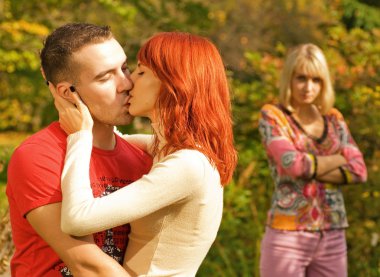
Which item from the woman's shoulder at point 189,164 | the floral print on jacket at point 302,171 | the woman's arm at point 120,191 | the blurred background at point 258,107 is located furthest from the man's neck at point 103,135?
the floral print on jacket at point 302,171

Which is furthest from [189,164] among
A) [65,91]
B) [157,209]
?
[65,91]

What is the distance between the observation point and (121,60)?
9.46 feet

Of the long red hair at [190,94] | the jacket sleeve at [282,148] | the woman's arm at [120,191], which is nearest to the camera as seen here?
the woman's arm at [120,191]

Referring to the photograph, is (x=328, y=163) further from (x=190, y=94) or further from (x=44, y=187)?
(x=44, y=187)

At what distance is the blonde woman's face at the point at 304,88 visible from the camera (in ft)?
16.5

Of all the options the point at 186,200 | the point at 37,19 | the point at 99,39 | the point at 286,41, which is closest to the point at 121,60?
the point at 99,39

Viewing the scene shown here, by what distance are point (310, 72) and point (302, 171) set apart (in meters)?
0.72

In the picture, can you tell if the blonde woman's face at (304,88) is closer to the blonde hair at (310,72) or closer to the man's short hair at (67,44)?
the blonde hair at (310,72)

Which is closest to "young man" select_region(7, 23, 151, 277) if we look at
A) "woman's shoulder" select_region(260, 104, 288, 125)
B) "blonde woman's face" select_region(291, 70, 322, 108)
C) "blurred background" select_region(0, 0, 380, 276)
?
"blurred background" select_region(0, 0, 380, 276)

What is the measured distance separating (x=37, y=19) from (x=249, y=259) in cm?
625

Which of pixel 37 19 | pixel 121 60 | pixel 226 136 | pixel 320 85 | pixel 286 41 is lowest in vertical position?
pixel 286 41

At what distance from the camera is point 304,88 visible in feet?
16.5

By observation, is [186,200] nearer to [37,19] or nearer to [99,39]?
[99,39]

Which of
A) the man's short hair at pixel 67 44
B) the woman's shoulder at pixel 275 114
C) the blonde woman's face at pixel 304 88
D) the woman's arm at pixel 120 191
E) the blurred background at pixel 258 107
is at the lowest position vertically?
the blurred background at pixel 258 107
